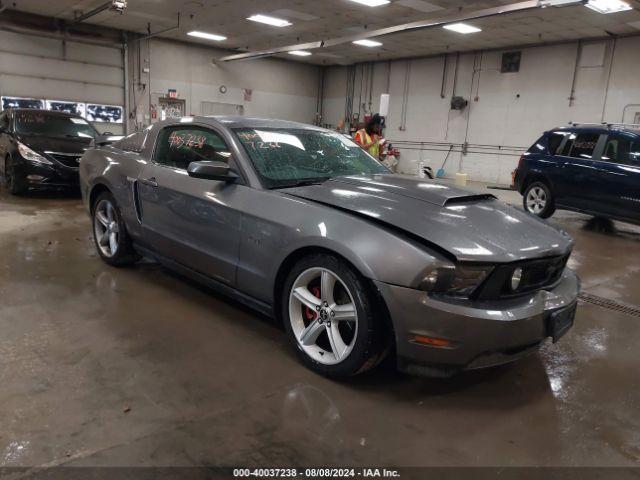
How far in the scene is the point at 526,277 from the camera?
2.35m

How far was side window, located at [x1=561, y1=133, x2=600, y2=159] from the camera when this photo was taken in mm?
7535

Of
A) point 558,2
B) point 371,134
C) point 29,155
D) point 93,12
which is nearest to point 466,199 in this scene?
point 371,134

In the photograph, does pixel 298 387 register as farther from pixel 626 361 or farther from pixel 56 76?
pixel 56 76

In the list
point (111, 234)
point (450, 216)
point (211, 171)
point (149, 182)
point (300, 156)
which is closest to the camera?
point (450, 216)

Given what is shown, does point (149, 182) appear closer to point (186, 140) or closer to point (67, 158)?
point (186, 140)

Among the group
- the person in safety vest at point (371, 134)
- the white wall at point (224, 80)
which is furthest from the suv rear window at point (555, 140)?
the white wall at point (224, 80)

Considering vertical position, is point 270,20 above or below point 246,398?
above

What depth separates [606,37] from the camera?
12820 millimetres

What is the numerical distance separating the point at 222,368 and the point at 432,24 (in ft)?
34.4

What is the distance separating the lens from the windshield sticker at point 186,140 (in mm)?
3623

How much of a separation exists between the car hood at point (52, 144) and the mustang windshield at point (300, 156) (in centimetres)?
547

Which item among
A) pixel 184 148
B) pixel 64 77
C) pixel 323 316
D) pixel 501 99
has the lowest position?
pixel 323 316

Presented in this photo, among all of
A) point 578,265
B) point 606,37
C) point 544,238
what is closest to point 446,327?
point 544,238

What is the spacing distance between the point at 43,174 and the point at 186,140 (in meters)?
5.03
